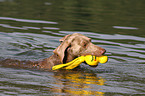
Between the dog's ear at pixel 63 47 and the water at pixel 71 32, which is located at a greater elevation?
the dog's ear at pixel 63 47

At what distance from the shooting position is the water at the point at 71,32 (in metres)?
7.78

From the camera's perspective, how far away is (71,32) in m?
15.3

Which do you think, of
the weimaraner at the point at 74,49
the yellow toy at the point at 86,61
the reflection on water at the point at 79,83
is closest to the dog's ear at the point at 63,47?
the weimaraner at the point at 74,49

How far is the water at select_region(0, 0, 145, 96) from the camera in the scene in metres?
7.78

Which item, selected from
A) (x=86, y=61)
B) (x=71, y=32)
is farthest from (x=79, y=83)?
(x=71, y=32)

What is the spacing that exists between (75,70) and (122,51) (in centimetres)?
325

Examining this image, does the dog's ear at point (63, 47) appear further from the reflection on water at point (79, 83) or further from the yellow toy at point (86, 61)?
the reflection on water at point (79, 83)

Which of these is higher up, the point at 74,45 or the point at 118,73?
the point at 74,45

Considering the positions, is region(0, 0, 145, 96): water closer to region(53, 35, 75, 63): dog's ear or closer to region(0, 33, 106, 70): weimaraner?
region(0, 33, 106, 70): weimaraner

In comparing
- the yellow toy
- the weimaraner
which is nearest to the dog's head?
the weimaraner

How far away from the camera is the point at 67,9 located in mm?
22656

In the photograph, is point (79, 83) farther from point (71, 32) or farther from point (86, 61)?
point (71, 32)

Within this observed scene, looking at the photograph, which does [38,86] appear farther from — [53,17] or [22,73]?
[53,17]

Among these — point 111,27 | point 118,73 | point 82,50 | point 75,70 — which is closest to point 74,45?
point 82,50
